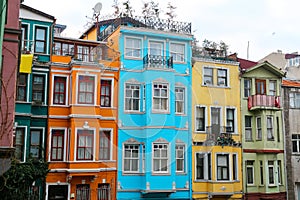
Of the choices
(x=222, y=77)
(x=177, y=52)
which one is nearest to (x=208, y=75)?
(x=222, y=77)

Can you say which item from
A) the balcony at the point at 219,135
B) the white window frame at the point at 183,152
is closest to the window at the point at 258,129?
the balcony at the point at 219,135

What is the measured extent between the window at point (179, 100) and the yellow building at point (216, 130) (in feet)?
2.72

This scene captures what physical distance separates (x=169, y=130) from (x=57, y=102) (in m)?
6.59

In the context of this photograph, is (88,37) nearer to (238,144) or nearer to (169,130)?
(169,130)

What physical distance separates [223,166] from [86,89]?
9884mm

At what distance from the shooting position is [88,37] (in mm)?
29594

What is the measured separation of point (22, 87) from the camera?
2077 centimetres

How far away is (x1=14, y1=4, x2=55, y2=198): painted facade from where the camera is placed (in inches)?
795

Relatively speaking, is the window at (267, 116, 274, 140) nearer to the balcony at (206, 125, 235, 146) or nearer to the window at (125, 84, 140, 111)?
the balcony at (206, 125, 235, 146)

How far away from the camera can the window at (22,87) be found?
20.6 metres

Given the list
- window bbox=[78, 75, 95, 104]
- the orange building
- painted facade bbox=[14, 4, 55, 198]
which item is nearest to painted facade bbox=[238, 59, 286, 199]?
the orange building

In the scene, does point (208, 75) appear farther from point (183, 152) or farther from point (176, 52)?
point (183, 152)

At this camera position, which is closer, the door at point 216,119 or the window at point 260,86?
the door at point 216,119

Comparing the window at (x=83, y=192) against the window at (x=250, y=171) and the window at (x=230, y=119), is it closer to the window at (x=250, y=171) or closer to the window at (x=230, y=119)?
the window at (x=230, y=119)
